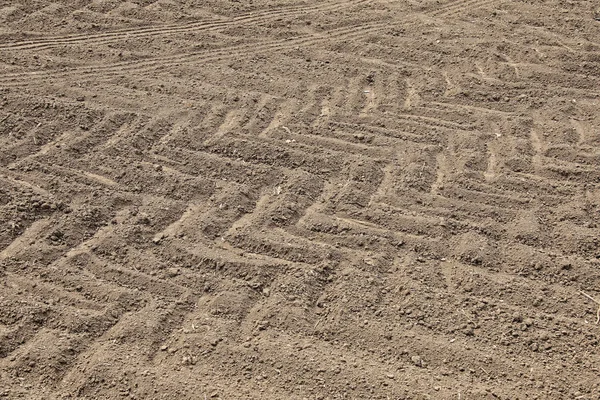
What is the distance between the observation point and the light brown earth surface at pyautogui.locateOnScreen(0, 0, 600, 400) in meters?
3.79

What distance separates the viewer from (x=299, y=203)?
4805 millimetres

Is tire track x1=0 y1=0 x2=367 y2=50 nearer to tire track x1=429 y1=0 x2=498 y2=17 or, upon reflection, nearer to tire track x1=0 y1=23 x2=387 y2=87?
tire track x1=0 y1=23 x2=387 y2=87

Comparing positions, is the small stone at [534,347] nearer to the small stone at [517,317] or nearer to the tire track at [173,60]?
the small stone at [517,317]

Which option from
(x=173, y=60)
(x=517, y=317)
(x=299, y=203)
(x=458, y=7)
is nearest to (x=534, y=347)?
(x=517, y=317)

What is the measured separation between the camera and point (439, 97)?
5.96m

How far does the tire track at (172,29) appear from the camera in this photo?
22.0 feet

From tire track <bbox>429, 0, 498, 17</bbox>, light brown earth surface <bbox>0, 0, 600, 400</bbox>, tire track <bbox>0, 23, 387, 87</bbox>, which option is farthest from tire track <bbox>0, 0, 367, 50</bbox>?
tire track <bbox>429, 0, 498, 17</bbox>

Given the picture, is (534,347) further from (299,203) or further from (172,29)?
(172,29)

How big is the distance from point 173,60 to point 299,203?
242 centimetres

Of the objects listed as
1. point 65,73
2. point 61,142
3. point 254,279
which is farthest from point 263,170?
point 65,73

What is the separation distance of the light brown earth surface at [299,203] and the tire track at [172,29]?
0.09 feet

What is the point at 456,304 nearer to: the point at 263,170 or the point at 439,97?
the point at 263,170

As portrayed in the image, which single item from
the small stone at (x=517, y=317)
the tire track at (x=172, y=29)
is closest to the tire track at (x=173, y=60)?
the tire track at (x=172, y=29)

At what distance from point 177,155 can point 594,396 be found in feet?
10.5
